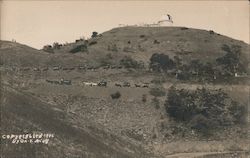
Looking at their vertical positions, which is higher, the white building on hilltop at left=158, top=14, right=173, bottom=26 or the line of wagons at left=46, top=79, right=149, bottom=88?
the white building on hilltop at left=158, top=14, right=173, bottom=26

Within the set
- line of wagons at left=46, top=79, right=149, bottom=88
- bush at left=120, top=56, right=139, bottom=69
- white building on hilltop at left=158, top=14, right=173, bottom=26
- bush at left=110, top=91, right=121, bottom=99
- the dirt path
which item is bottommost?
the dirt path

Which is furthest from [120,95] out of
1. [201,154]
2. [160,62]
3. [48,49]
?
[48,49]

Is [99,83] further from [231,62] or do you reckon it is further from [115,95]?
[231,62]

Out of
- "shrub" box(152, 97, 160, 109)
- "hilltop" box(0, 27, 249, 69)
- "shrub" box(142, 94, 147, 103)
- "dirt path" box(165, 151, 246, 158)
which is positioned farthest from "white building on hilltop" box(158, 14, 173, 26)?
"dirt path" box(165, 151, 246, 158)

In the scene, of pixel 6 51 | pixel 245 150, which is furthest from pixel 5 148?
pixel 6 51

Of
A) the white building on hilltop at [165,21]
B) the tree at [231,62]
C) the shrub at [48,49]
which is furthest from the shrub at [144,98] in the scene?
the white building on hilltop at [165,21]

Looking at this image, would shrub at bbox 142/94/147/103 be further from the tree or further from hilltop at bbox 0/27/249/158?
the tree
